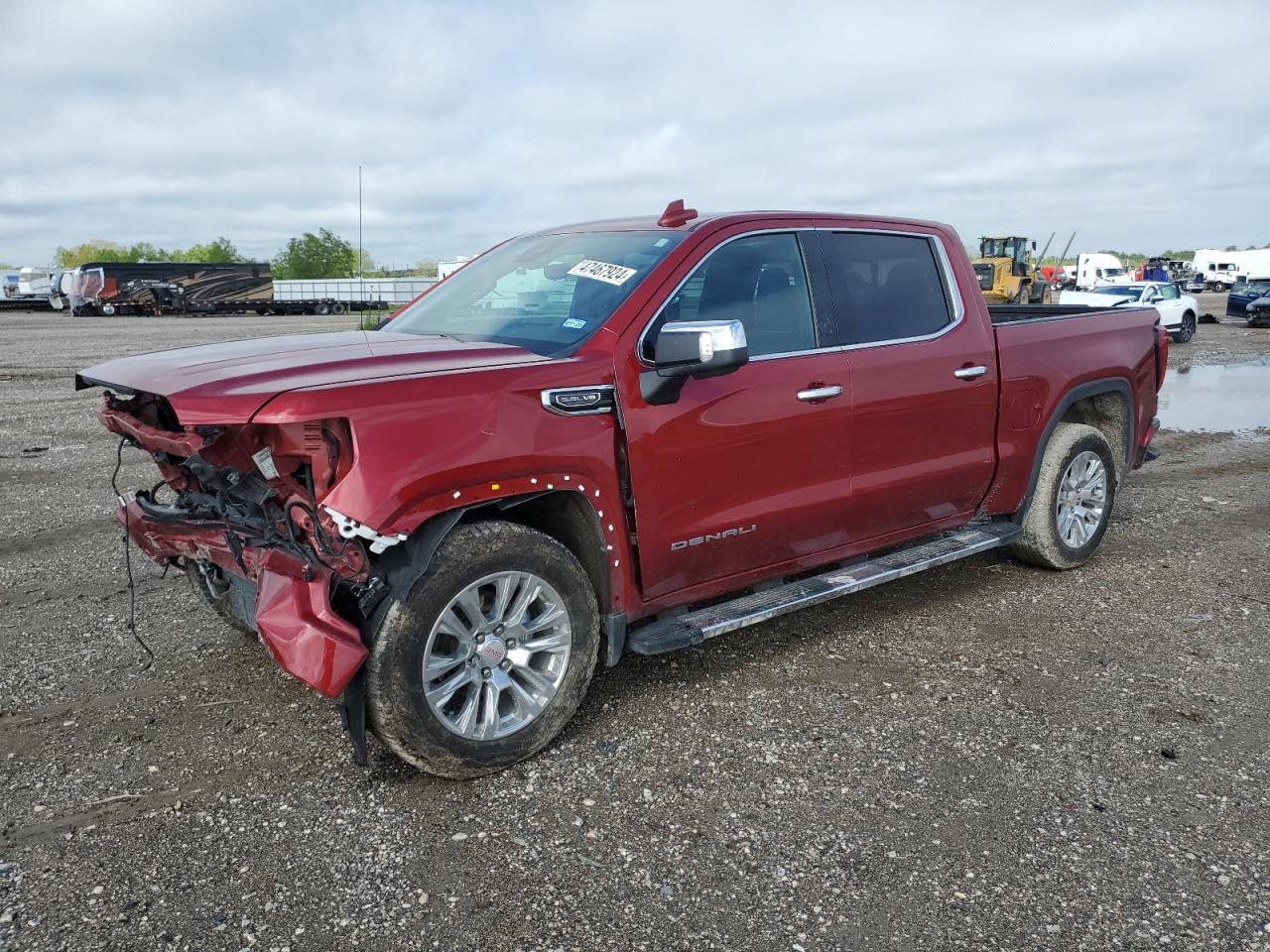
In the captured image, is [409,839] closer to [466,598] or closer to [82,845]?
[466,598]

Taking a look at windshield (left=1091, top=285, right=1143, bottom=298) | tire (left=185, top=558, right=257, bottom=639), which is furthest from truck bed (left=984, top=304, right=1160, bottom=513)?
windshield (left=1091, top=285, right=1143, bottom=298)

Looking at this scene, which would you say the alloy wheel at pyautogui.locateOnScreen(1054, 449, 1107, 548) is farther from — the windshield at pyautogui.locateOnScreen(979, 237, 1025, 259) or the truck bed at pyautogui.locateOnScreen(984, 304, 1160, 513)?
the windshield at pyautogui.locateOnScreen(979, 237, 1025, 259)

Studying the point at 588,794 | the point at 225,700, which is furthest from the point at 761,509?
the point at 225,700

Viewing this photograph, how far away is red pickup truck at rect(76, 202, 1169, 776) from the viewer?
3033mm

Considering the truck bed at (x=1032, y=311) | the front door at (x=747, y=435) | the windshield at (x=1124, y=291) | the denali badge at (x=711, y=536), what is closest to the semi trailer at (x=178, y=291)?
the windshield at (x=1124, y=291)

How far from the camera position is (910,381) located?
4.46 m

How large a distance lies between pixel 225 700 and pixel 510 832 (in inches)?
61.0

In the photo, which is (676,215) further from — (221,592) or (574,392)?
(221,592)

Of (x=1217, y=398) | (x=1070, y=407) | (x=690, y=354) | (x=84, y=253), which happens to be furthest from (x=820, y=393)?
(x=84, y=253)

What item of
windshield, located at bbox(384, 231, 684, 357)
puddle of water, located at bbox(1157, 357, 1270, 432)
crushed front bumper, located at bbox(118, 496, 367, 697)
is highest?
windshield, located at bbox(384, 231, 684, 357)

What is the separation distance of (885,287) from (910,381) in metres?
0.48

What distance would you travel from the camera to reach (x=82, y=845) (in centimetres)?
302

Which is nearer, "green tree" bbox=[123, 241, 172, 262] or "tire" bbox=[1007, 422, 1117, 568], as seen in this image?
"tire" bbox=[1007, 422, 1117, 568]

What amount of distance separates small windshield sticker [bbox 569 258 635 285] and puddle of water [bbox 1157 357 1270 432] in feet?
30.2
